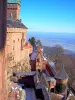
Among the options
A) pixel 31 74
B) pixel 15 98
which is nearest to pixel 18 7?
pixel 31 74

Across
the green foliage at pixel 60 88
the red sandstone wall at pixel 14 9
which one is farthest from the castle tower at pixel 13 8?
the green foliage at pixel 60 88

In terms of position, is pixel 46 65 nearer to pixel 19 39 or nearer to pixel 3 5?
pixel 19 39

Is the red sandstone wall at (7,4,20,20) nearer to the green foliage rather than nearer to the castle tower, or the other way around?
the castle tower

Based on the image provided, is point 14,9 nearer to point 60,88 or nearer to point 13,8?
point 13,8

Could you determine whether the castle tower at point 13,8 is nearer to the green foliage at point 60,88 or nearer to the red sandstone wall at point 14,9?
the red sandstone wall at point 14,9

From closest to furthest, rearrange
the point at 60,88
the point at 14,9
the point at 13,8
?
the point at 60,88
the point at 13,8
the point at 14,9

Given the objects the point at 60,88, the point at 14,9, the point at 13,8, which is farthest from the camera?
the point at 14,9

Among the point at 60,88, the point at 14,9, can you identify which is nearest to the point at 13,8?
the point at 14,9

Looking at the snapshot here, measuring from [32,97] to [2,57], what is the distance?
1418cm

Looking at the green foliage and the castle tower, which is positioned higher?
the castle tower

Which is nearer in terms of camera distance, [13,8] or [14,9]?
[13,8]

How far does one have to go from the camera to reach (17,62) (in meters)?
25.9

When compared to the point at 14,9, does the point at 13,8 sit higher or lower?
higher

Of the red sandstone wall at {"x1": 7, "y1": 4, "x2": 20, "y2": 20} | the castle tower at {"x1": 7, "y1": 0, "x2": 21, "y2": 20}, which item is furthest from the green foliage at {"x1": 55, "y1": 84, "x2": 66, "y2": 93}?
the red sandstone wall at {"x1": 7, "y1": 4, "x2": 20, "y2": 20}
